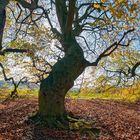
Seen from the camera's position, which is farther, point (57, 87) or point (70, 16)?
point (57, 87)

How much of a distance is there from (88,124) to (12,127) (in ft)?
11.8

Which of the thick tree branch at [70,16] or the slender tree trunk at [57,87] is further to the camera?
the slender tree trunk at [57,87]

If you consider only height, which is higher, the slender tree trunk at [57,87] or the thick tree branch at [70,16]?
the thick tree branch at [70,16]

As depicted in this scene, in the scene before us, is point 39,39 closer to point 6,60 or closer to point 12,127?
point 6,60

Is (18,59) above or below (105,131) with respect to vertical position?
above

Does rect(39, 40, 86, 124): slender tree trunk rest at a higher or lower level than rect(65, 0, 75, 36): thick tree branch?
lower

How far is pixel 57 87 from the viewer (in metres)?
17.2

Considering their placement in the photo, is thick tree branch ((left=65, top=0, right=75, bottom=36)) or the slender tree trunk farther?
the slender tree trunk

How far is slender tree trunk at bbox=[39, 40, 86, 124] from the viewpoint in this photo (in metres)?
17.2

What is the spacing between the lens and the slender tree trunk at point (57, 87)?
17234mm

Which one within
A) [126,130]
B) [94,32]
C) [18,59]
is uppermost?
[94,32]

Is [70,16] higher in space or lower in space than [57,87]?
higher

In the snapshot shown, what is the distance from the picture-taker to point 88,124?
58.1ft

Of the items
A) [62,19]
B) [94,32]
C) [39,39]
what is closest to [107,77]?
[94,32]
